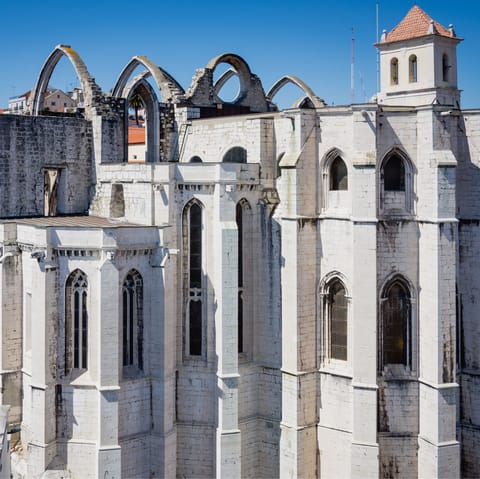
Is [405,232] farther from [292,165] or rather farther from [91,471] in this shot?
[91,471]

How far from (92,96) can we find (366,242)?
1160 centimetres

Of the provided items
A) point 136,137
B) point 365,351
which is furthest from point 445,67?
point 136,137

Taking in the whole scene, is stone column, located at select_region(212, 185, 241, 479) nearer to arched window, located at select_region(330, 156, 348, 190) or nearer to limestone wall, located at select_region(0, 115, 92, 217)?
arched window, located at select_region(330, 156, 348, 190)

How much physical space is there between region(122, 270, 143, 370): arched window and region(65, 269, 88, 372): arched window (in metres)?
1.18

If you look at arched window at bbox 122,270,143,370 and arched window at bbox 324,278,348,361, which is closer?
arched window at bbox 122,270,143,370

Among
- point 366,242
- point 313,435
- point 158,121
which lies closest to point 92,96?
point 158,121

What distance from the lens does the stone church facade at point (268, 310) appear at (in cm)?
2286

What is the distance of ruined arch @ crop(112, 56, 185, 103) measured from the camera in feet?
98.6

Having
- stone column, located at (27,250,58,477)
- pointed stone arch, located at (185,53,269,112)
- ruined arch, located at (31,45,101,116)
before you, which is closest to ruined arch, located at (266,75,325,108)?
pointed stone arch, located at (185,53,269,112)

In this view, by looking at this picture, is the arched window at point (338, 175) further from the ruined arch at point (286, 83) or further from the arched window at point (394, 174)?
the ruined arch at point (286, 83)

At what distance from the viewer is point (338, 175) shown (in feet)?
78.9

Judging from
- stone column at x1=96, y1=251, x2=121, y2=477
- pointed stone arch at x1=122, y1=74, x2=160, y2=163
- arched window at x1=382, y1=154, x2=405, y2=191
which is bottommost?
stone column at x1=96, y1=251, x2=121, y2=477

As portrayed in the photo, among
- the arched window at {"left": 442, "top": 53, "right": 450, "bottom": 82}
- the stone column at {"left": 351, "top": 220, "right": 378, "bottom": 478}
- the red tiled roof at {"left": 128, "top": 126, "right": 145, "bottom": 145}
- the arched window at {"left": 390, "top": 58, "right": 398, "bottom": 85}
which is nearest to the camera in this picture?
the stone column at {"left": 351, "top": 220, "right": 378, "bottom": 478}

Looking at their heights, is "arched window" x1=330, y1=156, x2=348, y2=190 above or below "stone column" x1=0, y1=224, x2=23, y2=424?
above
